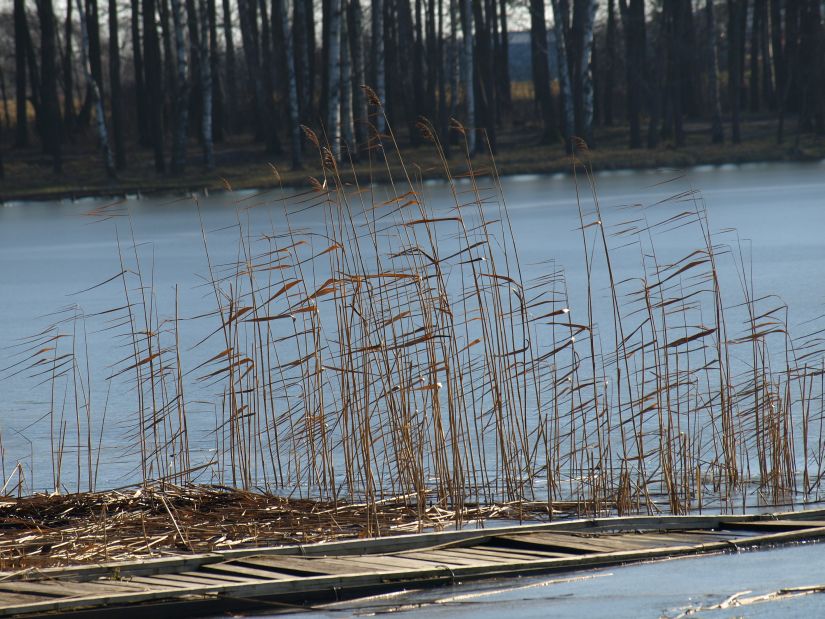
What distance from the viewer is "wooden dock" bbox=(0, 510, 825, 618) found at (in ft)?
12.2

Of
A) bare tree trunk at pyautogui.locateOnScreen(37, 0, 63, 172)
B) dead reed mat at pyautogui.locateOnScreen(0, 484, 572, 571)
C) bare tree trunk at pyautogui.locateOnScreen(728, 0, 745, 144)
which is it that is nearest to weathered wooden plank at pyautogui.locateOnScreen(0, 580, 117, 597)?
dead reed mat at pyautogui.locateOnScreen(0, 484, 572, 571)

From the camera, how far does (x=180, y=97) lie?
2981cm

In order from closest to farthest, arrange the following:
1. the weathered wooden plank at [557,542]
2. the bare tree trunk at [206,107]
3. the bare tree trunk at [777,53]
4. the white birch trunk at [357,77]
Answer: the weathered wooden plank at [557,542] < the bare tree trunk at [206,107] < the white birch trunk at [357,77] < the bare tree trunk at [777,53]

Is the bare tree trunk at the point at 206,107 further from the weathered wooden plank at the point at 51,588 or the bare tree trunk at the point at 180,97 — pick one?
the weathered wooden plank at the point at 51,588

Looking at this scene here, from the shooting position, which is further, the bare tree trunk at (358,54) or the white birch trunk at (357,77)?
the bare tree trunk at (358,54)

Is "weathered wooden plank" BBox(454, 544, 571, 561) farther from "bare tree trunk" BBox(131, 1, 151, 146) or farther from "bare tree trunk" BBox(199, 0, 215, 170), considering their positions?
"bare tree trunk" BBox(131, 1, 151, 146)

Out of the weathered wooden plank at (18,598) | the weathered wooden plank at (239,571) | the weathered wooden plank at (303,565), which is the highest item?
the weathered wooden plank at (18,598)

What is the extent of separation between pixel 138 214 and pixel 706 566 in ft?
68.7

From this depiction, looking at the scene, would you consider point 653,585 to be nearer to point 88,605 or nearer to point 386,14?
point 88,605

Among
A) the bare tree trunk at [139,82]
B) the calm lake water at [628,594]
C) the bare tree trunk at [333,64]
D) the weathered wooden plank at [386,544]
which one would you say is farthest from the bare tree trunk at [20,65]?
the calm lake water at [628,594]

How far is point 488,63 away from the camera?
1353 inches

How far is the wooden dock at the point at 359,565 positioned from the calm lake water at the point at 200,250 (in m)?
1.43

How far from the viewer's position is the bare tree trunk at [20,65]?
32906 mm

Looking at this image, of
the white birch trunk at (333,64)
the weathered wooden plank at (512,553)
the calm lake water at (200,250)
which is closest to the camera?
the weathered wooden plank at (512,553)
